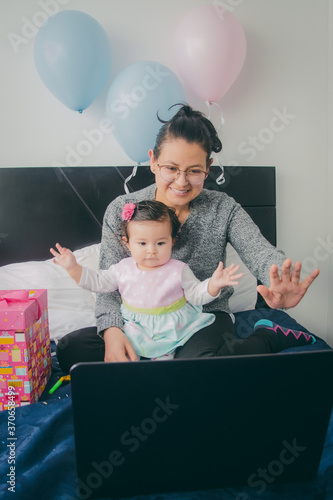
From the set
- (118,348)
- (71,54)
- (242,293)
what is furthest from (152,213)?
(71,54)

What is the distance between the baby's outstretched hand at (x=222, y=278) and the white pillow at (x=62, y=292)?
0.65 meters

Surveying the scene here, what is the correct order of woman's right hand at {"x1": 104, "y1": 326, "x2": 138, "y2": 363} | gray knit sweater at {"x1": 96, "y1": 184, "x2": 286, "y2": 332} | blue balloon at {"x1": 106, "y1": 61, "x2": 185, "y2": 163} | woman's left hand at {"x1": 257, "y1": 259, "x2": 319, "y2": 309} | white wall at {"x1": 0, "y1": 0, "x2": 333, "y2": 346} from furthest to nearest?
white wall at {"x1": 0, "y1": 0, "x2": 333, "y2": 346}
blue balloon at {"x1": 106, "y1": 61, "x2": 185, "y2": 163}
gray knit sweater at {"x1": 96, "y1": 184, "x2": 286, "y2": 332}
woman's right hand at {"x1": 104, "y1": 326, "x2": 138, "y2": 363}
woman's left hand at {"x1": 257, "y1": 259, "x2": 319, "y2": 309}

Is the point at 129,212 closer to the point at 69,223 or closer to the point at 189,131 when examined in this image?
the point at 189,131

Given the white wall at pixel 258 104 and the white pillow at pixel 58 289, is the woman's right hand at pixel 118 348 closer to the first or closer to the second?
the white pillow at pixel 58 289

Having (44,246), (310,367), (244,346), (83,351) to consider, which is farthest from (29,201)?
(310,367)

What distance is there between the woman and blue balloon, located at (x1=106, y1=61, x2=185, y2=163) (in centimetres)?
45

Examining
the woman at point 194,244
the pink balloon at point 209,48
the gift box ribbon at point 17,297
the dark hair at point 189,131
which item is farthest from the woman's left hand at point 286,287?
the pink balloon at point 209,48

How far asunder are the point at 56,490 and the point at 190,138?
927mm

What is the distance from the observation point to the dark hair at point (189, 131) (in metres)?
1.09

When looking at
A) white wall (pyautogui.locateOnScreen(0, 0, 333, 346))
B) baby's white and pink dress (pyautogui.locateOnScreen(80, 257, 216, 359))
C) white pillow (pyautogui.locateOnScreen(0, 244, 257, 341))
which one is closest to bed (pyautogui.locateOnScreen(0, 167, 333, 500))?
white pillow (pyautogui.locateOnScreen(0, 244, 257, 341))

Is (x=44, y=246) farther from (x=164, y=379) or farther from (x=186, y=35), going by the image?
(x=164, y=379)

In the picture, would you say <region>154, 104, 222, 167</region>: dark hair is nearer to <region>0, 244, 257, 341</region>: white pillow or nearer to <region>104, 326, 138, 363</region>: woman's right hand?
<region>104, 326, 138, 363</region>: woman's right hand

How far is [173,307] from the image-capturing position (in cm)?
111

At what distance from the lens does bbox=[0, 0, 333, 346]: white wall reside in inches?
73.5
